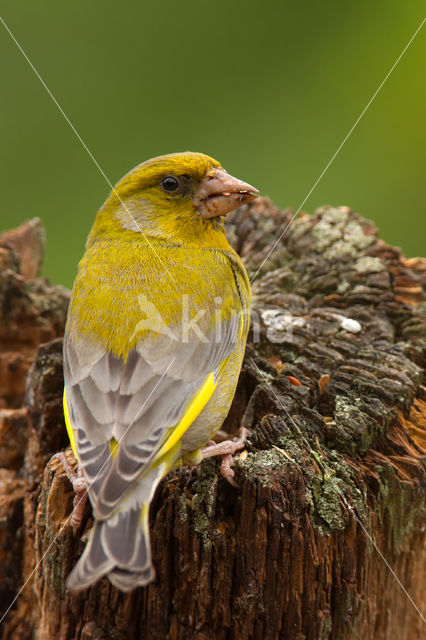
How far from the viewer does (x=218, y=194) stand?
267 cm

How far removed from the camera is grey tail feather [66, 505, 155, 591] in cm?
160

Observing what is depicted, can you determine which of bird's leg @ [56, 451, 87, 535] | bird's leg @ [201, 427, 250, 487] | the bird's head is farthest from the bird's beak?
bird's leg @ [56, 451, 87, 535]

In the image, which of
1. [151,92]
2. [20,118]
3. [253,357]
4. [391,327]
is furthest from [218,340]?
[20,118]

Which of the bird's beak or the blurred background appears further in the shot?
the blurred background

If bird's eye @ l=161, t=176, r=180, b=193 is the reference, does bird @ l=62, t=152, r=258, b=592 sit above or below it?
below

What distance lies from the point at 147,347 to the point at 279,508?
683 millimetres

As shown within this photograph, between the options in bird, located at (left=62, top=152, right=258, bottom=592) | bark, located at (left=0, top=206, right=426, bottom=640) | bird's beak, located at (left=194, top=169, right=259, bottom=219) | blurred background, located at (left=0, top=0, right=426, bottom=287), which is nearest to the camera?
bird, located at (left=62, top=152, right=258, bottom=592)

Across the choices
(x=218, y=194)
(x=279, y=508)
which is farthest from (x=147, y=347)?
(x=218, y=194)

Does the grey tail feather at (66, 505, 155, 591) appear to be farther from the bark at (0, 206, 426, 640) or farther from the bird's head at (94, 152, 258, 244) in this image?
the bird's head at (94, 152, 258, 244)

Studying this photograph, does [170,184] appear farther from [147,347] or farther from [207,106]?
[207,106]

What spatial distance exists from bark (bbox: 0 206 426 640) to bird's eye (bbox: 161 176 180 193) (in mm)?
674

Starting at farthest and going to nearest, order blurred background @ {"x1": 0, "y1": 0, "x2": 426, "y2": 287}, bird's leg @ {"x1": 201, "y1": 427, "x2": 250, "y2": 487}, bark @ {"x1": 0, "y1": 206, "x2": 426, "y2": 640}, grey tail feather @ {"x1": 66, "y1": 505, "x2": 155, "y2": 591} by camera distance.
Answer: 1. blurred background @ {"x1": 0, "y1": 0, "x2": 426, "y2": 287}
2. bird's leg @ {"x1": 201, "y1": 427, "x2": 250, "y2": 487}
3. bark @ {"x1": 0, "y1": 206, "x2": 426, "y2": 640}
4. grey tail feather @ {"x1": 66, "y1": 505, "x2": 155, "y2": 591}

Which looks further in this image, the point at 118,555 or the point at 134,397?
the point at 134,397

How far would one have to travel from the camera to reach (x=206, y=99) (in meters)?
4.25
